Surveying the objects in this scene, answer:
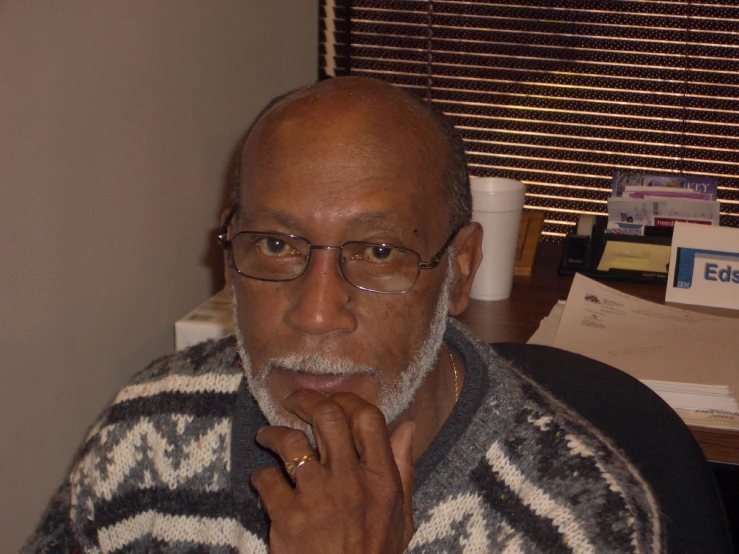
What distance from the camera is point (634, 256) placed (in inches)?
93.2

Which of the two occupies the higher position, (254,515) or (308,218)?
(308,218)

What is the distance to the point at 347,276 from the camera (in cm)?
111

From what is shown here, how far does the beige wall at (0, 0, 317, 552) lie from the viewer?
4.75 feet

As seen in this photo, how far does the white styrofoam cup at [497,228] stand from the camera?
2113 mm

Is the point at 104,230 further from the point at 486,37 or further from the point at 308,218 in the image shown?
the point at 486,37

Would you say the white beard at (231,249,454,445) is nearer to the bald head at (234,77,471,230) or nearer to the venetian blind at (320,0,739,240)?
the bald head at (234,77,471,230)

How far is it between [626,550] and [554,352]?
40 centimetres

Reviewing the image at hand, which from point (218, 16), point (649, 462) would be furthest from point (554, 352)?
point (218, 16)

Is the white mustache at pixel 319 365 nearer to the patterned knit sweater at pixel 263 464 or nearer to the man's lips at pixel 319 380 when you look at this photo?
the man's lips at pixel 319 380

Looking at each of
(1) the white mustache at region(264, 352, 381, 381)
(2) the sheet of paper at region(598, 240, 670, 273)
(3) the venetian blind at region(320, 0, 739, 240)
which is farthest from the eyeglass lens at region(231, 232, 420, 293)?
(3) the venetian blind at region(320, 0, 739, 240)

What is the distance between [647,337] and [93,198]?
1.17 m

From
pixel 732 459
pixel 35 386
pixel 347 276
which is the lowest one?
pixel 732 459

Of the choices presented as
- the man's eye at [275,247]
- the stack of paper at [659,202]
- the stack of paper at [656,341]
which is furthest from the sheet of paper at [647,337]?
the man's eye at [275,247]

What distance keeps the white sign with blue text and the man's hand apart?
1.41 metres
